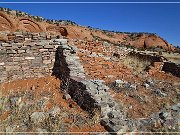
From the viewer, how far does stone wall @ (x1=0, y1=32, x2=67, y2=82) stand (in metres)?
9.55

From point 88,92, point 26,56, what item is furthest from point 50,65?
point 88,92

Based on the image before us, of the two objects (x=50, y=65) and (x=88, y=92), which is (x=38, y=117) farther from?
(x=50, y=65)

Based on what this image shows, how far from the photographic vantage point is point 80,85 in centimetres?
846

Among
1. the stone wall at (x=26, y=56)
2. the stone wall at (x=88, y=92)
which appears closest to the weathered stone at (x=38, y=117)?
the stone wall at (x=88, y=92)

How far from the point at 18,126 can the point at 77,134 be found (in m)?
1.28

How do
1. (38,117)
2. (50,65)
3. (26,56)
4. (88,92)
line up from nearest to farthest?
(38,117) → (88,92) → (26,56) → (50,65)

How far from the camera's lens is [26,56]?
389 inches

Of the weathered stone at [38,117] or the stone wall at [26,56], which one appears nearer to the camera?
the weathered stone at [38,117]

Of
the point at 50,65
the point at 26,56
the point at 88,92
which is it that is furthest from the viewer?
the point at 50,65

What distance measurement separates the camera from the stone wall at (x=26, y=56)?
9.55m

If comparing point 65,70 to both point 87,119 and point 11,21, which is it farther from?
point 11,21

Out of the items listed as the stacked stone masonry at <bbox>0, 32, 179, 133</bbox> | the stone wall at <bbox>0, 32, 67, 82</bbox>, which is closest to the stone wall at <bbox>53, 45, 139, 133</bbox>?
the stacked stone masonry at <bbox>0, 32, 179, 133</bbox>

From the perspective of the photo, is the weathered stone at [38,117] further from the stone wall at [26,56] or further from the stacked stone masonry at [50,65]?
the stone wall at [26,56]

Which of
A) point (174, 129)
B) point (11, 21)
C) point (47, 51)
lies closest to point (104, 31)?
point (11, 21)
